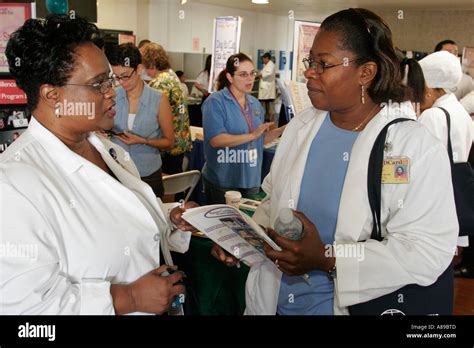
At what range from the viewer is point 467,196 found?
134 cm

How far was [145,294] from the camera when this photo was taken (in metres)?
0.92

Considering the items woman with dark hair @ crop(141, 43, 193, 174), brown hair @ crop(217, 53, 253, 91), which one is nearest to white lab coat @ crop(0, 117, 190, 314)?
brown hair @ crop(217, 53, 253, 91)

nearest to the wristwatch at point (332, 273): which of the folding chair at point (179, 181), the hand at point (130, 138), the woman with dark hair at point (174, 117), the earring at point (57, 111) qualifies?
the earring at point (57, 111)

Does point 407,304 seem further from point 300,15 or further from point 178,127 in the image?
point 300,15

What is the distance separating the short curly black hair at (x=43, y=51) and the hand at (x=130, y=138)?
129 cm

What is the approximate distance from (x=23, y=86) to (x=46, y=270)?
0.39 m

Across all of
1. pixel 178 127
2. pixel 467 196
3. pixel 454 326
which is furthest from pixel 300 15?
pixel 454 326

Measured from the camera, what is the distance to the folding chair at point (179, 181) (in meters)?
2.84

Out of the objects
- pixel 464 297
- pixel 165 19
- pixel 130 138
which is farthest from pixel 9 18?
pixel 165 19

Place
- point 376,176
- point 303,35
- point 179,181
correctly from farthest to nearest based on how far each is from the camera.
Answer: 1. point 303,35
2. point 179,181
3. point 376,176

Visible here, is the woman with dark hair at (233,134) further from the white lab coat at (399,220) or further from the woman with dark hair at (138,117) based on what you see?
the white lab coat at (399,220)

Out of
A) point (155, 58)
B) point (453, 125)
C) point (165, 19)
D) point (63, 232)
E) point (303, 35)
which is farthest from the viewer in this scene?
point (165, 19)

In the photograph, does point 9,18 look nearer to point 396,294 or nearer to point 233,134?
point 233,134

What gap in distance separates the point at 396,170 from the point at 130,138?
158 cm
